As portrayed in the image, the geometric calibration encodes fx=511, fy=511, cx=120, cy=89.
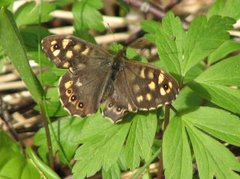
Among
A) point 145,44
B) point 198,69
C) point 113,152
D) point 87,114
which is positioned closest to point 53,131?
point 87,114

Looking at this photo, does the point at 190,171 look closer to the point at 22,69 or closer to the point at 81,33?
the point at 22,69

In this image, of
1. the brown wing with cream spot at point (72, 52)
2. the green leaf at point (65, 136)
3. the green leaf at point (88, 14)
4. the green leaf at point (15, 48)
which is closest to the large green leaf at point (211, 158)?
the brown wing with cream spot at point (72, 52)

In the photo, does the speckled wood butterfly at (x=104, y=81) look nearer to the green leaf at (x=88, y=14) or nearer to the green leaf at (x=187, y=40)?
the green leaf at (x=187, y=40)

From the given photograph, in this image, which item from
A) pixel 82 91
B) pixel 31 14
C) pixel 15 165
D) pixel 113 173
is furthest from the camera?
pixel 31 14

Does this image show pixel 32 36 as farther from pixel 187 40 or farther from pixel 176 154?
pixel 176 154

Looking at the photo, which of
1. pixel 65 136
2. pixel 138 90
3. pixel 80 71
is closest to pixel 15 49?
pixel 80 71

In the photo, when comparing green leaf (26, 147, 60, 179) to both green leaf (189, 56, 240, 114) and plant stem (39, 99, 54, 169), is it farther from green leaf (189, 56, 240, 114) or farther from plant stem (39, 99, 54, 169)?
green leaf (189, 56, 240, 114)
